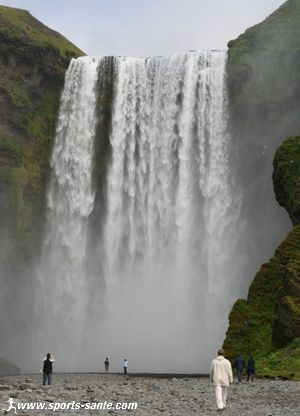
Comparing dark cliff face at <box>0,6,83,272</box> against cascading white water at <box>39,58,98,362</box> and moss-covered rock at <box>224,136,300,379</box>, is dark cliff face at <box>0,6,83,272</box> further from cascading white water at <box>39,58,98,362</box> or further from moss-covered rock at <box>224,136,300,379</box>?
moss-covered rock at <box>224,136,300,379</box>

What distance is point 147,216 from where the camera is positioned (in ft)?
173

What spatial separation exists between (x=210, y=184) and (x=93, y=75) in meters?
14.2

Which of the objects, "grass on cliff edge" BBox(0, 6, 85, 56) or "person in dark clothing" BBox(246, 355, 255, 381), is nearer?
"person in dark clothing" BBox(246, 355, 255, 381)

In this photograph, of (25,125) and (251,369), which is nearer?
(251,369)

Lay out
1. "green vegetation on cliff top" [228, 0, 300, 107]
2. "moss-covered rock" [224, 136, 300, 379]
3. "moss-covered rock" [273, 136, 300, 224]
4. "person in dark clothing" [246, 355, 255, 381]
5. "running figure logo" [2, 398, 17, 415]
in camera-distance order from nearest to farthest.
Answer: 1. "running figure logo" [2, 398, 17, 415]
2. "person in dark clothing" [246, 355, 255, 381]
3. "moss-covered rock" [224, 136, 300, 379]
4. "moss-covered rock" [273, 136, 300, 224]
5. "green vegetation on cliff top" [228, 0, 300, 107]

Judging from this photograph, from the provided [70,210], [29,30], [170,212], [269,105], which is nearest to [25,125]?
[70,210]

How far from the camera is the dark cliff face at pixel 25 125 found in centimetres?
A: 5434

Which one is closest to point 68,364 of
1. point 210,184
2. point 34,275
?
point 34,275

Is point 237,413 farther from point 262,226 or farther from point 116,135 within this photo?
point 116,135

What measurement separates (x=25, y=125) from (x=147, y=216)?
13301 millimetres

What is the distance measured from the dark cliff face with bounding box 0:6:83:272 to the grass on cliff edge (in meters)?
0.10

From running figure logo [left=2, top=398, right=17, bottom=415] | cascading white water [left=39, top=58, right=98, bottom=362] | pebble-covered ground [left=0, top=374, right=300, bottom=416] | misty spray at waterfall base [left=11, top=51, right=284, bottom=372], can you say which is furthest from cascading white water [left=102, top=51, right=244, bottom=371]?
running figure logo [left=2, top=398, right=17, bottom=415]

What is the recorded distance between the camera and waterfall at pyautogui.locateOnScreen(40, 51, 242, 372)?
49531 millimetres

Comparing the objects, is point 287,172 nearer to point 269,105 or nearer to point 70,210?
point 269,105
